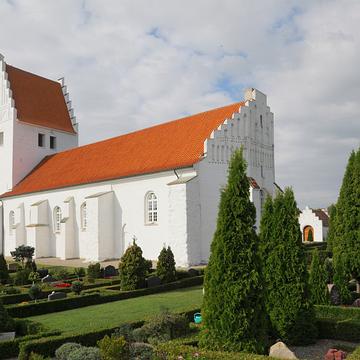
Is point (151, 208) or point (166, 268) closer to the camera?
point (166, 268)

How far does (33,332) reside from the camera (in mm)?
9844

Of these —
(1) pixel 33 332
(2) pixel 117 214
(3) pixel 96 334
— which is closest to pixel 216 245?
(3) pixel 96 334

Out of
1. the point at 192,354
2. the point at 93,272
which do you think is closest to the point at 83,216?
the point at 93,272

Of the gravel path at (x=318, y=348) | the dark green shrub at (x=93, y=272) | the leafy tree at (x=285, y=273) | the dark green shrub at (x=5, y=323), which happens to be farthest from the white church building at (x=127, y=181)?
the gravel path at (x=318, y=348)

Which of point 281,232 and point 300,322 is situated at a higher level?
point 281,232

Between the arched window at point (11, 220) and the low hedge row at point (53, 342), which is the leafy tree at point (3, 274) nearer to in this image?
the low hedge row at point (53, 342)

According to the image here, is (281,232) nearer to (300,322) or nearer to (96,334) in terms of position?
(300,322)

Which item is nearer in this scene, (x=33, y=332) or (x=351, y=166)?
(x=33, y=332)

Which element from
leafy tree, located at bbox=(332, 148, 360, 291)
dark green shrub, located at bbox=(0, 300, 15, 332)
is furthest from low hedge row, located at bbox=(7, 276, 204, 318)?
leafy tree, located at bbox=(332, 148, 360, 291)

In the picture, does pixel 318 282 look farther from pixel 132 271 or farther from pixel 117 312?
pixel 132 271

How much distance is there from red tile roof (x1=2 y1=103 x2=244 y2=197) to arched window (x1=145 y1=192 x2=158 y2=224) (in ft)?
4.69

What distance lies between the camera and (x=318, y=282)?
11.5m

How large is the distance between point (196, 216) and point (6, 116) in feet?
68.8

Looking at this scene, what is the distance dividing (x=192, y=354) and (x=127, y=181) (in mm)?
18979
